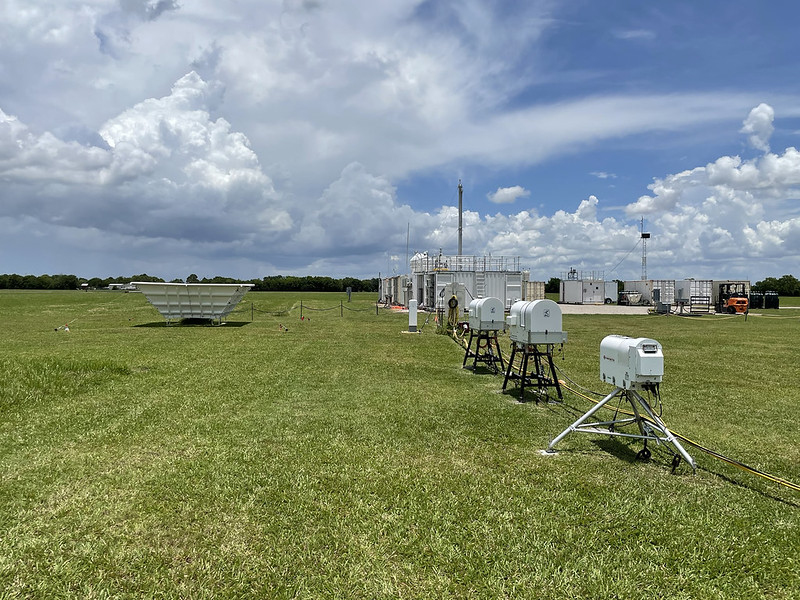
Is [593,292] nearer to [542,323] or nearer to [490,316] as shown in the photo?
[490,316]

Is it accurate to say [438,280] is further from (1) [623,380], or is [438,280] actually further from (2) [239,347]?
(1) [623,380]

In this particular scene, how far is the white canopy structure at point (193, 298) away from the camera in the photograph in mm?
24984

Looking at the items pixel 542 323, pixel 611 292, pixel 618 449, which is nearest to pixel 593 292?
pixel 611 292

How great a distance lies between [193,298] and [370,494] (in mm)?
22671

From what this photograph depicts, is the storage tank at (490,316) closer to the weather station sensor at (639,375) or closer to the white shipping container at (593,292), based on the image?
the weather station sensor at (639,375)

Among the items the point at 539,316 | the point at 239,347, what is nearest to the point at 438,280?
the point at 239,347

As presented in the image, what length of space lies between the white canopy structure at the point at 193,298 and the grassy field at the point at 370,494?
46.7ft

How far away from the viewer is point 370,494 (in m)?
5.20

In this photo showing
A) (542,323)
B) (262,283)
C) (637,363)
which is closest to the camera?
(637,363)

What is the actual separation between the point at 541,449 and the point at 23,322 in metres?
31.1

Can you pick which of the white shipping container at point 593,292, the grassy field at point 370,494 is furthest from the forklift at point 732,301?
the grassy field at point 370,494

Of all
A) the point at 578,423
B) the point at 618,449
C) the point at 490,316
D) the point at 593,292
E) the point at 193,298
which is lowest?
the point at 618,449

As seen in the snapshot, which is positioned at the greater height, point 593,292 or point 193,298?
point 593,292

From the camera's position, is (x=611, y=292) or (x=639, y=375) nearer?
(x=639, y=375)
